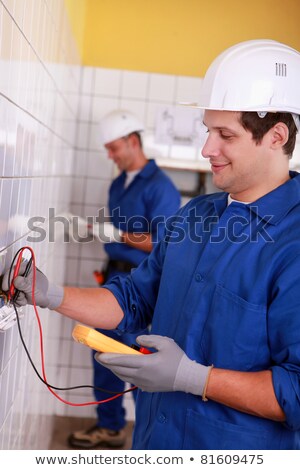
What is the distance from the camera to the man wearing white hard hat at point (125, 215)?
3.51 m

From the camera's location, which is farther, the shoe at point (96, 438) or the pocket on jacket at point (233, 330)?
the shoe at point (96, 438)

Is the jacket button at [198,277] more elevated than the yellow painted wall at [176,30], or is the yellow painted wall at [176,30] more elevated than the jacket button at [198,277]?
the yellow painted wall at [176,30]

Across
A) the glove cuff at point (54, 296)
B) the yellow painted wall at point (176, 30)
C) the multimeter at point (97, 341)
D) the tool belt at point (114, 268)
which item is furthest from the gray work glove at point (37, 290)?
the yellow painted wall at point (176, 30)

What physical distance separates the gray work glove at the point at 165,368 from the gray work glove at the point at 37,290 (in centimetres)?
24

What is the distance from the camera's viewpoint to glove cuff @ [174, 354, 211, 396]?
1404 mm

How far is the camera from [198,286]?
1.54m

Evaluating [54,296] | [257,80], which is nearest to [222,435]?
[54,296]

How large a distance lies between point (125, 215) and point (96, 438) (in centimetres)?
125

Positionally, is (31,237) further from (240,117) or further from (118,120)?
(118,120)

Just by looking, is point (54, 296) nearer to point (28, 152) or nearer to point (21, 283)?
point (21, 283)

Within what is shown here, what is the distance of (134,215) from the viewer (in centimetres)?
360

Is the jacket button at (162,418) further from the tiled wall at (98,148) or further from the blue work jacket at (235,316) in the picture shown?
the tiled wall at (98,148)

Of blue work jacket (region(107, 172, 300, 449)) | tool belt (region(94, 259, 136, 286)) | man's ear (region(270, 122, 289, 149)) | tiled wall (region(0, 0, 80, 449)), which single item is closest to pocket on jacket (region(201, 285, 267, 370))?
blue work jacket (region(107, 172, 300, 449))
